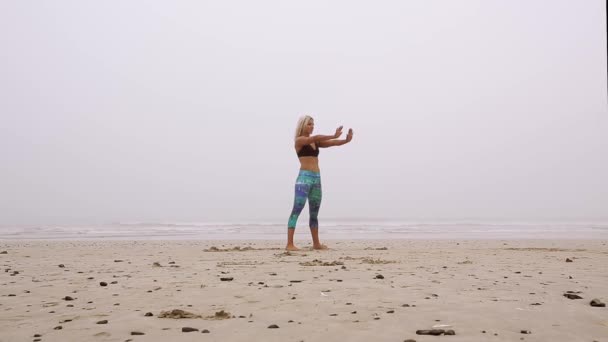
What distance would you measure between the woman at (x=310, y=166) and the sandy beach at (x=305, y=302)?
2.92 m

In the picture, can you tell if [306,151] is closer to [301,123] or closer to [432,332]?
[301,123]

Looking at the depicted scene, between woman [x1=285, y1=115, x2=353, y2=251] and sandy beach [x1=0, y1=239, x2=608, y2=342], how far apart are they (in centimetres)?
292

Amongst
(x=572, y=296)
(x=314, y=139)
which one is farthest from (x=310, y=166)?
(x=572, y=296)

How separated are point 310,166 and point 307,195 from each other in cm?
56

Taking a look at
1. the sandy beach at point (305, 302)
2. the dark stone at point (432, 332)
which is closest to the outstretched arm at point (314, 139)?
the sandy beach at point (305, 302)

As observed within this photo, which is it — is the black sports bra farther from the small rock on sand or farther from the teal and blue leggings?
the small rock on sand

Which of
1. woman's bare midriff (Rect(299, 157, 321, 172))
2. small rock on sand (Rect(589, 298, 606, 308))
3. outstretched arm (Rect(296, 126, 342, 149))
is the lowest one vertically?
small rock on sand (Rect(589, 298, 606, 308))

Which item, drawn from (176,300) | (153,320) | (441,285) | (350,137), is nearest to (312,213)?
(350,137)

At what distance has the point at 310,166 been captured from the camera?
356 inches

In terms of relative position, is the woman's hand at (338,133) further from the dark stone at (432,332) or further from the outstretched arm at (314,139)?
the dark stone at (432,332)

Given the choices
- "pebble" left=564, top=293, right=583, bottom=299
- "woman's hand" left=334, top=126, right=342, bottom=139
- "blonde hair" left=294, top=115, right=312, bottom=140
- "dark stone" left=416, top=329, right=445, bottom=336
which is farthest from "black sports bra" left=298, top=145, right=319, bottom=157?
"dark stone" left=416, top=329, right=445, bottom=336

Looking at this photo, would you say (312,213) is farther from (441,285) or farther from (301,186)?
(441,285)

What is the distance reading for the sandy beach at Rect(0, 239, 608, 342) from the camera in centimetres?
272

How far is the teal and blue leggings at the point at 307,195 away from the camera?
28.8 feet
